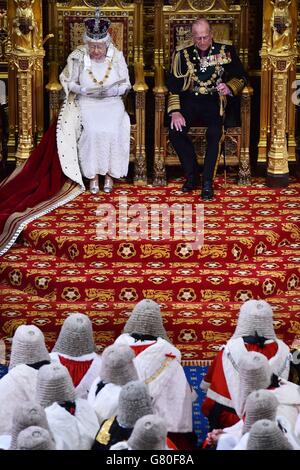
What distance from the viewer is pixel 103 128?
12250 millimetres

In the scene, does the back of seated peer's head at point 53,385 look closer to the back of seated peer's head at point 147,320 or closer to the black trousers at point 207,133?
the back of seated peer's head at point 147,320

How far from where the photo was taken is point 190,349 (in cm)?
1041

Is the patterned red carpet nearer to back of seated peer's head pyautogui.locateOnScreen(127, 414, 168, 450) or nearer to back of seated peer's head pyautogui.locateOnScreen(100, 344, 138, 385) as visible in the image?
back of seated peer's head pyautogui.locateOnScreen(100, 344, 138, 385)

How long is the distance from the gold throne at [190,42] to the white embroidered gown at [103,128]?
1.24ft

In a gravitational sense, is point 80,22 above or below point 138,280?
above

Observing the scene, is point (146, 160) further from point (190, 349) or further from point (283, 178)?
point (190, 349)

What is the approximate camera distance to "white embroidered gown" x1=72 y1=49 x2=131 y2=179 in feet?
40.2

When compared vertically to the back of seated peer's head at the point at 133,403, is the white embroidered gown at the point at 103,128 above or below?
above

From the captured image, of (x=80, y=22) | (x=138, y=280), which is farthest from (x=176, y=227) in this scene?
(x=80, y=22)

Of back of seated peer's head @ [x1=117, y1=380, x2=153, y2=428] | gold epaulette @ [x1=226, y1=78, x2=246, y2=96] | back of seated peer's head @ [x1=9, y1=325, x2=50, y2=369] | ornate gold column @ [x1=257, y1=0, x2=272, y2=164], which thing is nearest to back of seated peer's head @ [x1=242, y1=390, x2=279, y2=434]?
back of seated peer's head @ [x1=117, y1=380, x2=153, y2=428]

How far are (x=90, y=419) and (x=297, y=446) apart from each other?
1.22 metres

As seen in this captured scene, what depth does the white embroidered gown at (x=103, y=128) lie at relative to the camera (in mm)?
12266

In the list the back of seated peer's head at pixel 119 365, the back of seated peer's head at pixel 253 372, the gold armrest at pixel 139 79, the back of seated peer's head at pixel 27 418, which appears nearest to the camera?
the back of seated peer's head at pixel 27 418

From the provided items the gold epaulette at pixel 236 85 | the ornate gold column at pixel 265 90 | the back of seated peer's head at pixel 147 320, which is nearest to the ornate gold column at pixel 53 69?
the gold epaulette at pixel 236 85
